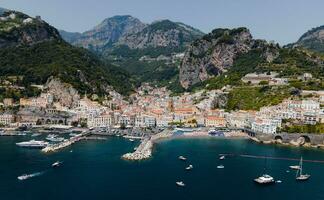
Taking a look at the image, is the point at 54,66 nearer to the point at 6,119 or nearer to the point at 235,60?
the point at 6,119

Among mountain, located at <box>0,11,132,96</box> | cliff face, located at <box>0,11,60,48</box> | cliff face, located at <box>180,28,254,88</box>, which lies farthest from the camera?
cliff face, located at <box>180,28,254,88</box>

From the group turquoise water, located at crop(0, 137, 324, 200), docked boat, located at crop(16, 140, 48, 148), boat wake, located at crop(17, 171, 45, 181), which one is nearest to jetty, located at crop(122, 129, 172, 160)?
turquoise water, located at crop(0, 137, 324, 200)

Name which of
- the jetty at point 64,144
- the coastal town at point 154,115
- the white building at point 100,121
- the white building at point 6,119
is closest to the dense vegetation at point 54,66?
the coastal town at point 154,115


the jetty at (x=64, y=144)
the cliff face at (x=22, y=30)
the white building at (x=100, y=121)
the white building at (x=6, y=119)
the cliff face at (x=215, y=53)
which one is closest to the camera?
the jetty at (x=64, y=144)

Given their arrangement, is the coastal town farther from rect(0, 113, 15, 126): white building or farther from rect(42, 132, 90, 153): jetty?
rect(42, 132, 90, 153): jetty

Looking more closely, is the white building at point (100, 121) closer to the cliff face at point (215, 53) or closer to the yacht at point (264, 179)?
the yacht at point (264, 179)

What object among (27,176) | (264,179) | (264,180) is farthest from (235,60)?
(27,176)

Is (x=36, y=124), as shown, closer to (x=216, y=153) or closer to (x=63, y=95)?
(x=63, y=95)
